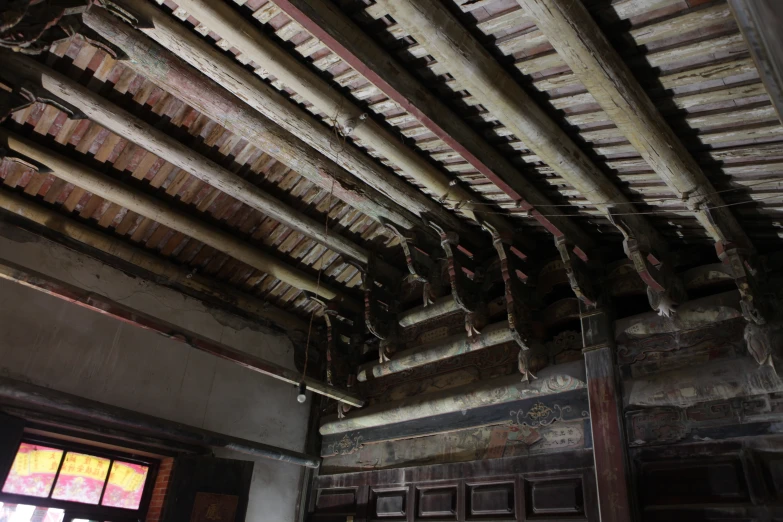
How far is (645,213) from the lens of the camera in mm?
3430

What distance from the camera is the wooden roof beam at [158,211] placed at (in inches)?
159

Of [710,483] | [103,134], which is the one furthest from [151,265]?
[710,483]

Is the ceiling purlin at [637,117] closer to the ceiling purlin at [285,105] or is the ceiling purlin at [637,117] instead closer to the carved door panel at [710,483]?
the carved door panel at [710,483]

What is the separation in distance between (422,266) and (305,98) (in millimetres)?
1910

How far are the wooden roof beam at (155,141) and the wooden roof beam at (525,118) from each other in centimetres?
231

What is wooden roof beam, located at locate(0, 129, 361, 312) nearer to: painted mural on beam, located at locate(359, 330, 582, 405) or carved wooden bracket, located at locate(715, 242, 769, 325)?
painted mural on beam, located at locate(359, 330, 582, 405)

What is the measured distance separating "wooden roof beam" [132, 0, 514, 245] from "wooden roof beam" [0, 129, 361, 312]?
159cm

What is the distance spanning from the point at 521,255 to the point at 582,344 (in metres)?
0.91

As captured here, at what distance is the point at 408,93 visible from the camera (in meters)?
2.93

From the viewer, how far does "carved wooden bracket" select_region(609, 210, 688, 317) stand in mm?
3334

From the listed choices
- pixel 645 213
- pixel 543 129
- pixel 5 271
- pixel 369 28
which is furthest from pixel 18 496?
pixel 645 213

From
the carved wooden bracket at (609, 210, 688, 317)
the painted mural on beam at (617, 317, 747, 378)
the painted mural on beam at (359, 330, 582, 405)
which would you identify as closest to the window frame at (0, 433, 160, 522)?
the painted mural on beam at (359, 330, 582, 405)

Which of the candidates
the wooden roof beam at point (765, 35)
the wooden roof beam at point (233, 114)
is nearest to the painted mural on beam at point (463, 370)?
the wooden roof beam at point (233, 114)

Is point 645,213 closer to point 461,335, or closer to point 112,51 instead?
point 461,335
